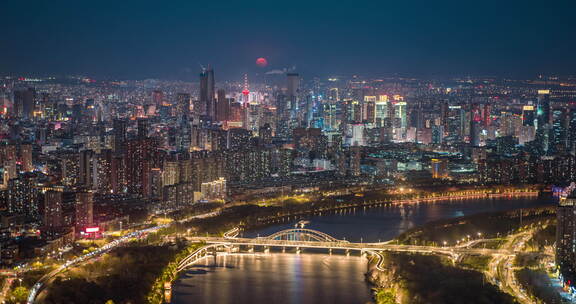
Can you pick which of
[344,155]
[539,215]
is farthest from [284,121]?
[539,215]

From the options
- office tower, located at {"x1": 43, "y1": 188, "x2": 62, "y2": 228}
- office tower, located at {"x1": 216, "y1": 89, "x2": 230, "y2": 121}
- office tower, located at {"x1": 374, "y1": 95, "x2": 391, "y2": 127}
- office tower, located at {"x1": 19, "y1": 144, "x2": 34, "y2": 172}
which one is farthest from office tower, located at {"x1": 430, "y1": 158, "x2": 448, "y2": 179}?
office tower, located at {"x1": 43, "y1": 188, "x2": 62, "y2": 228}

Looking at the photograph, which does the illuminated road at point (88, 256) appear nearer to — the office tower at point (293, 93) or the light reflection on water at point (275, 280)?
the light reflection on water at point (275, 280)

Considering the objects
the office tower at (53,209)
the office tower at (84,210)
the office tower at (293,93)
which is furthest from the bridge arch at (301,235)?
the office tower at (293,93)

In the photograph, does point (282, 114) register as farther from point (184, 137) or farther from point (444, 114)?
point (184, 137)

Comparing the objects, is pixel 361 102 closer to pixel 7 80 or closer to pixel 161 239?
pixel 7 80

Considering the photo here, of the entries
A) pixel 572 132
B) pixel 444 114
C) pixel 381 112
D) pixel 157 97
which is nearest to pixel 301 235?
pixel 572 132

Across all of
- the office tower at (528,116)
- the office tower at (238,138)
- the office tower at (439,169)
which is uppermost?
the office tower at (528,116)
